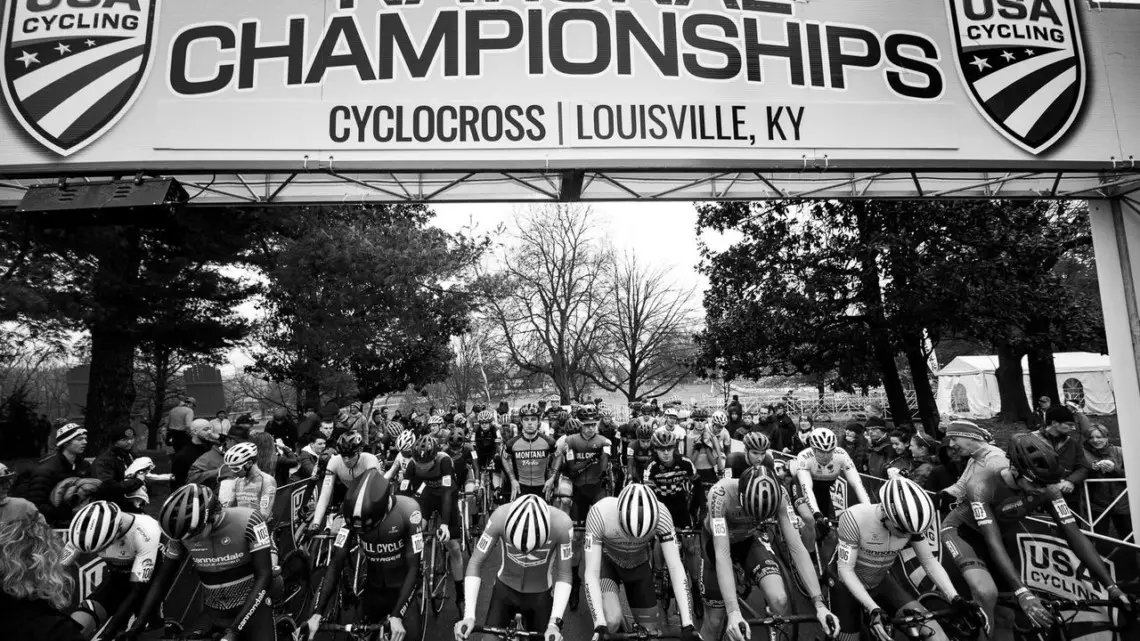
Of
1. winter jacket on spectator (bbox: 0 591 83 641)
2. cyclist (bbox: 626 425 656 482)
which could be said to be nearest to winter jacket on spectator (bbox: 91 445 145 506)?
winter jacket on spectator (bbox: 0 591 83 641)

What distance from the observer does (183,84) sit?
6.84 m

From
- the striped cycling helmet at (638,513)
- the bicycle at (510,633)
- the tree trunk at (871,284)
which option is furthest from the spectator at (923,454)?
the tree trunk at (871,284)

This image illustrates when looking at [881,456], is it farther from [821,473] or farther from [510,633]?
[510,633]

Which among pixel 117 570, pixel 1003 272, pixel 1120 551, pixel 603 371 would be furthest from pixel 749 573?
Result: pixel 603 371

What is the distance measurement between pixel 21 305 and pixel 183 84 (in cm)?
622

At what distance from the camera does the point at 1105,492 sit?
24.9 feet

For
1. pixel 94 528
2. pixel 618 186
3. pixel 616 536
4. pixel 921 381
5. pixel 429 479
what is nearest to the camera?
pixel 94 528

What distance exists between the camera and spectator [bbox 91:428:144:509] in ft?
15.1

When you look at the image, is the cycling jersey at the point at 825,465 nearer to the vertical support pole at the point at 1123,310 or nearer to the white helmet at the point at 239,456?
the vertical support pole at the point at 1123,310

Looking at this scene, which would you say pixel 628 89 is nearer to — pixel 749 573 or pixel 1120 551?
pixel 749 573

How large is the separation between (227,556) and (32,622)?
7.25 ft

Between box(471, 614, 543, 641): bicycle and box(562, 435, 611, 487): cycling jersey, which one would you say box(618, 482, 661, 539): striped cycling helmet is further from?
box(562, 435, 611, 487): cycling jersey

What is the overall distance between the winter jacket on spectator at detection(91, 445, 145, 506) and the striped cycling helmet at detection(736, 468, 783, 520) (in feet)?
16.8

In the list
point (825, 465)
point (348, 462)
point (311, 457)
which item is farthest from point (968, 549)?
point (311, 457)
